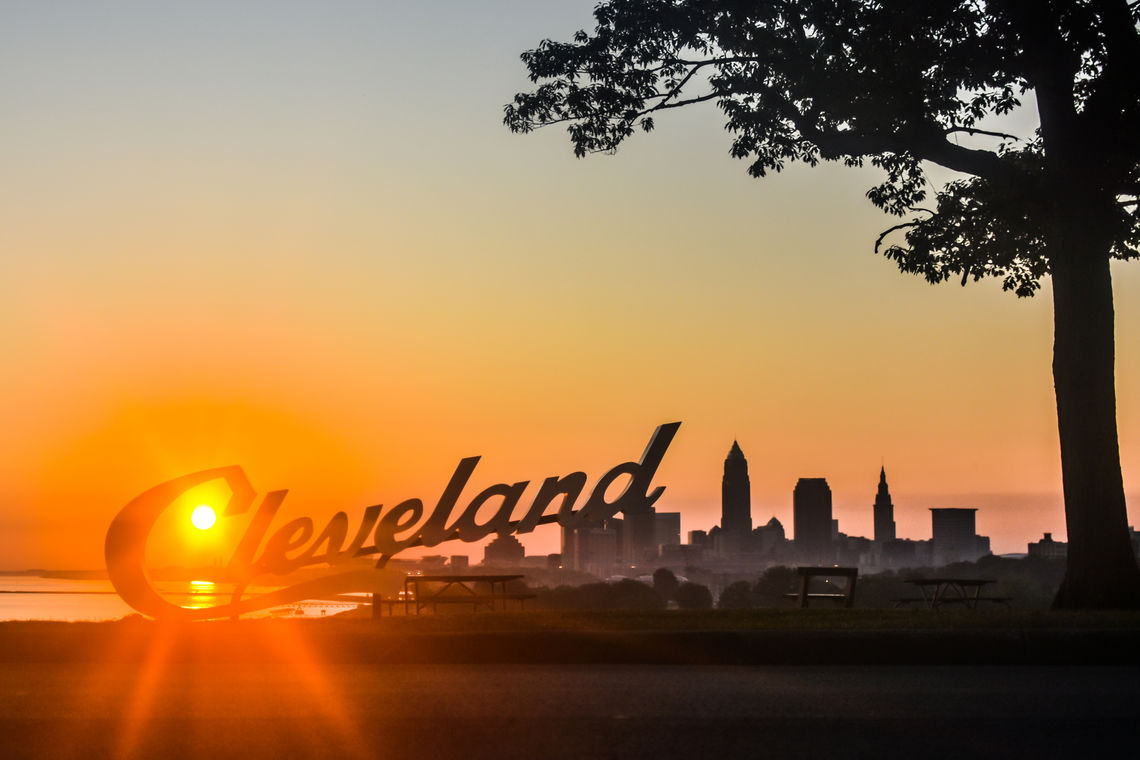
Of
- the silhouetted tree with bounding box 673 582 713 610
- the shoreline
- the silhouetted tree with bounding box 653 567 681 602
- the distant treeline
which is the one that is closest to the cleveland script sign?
the shoreline

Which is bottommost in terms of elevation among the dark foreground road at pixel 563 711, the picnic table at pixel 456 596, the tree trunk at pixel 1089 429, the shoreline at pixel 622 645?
the dark foreground road at pixel 563 711

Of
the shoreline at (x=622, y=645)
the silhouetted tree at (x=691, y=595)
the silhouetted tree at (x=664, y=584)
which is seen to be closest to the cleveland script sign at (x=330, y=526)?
the shoreline at (x=622, y=645)

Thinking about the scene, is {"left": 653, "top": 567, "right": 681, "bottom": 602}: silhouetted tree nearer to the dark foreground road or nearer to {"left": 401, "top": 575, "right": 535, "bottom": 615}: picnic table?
{"left": 401, "top": 575, "right": 535, "bottom": 615}: picnic table

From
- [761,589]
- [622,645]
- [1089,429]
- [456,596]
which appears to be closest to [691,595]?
[761,589]

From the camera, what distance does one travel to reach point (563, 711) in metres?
9.43

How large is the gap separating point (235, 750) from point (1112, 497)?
14.4 meters

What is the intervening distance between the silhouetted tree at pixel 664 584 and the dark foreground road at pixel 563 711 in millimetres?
139615

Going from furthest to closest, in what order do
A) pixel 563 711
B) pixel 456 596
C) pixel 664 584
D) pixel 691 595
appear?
pixel 664 584
pixel 691 595
pixel 456 596
pixel 563 711

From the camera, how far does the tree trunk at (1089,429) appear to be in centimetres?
1831

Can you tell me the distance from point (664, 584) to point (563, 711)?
491 feet

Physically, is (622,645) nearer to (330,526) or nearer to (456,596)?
(330,526)

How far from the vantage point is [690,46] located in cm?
2392

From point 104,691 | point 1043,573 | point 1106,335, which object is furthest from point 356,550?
point 1043,573

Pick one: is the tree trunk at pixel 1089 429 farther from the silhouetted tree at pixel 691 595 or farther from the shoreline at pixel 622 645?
the silhouetted tree at pixel 691 595
